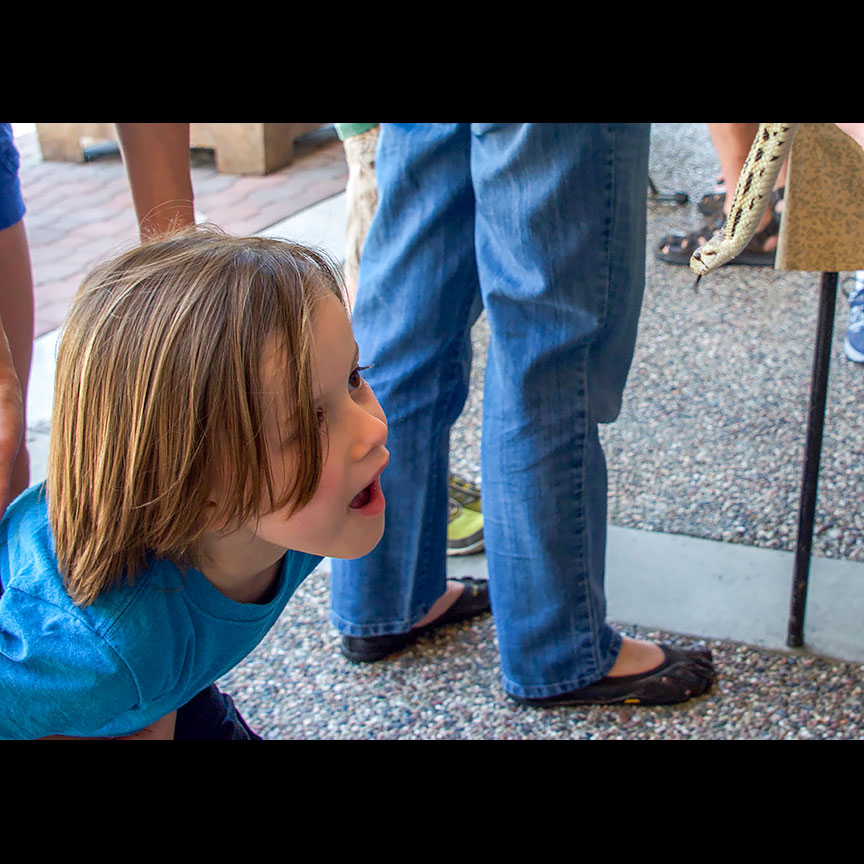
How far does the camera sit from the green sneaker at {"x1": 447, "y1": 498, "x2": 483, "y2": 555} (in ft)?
6.69

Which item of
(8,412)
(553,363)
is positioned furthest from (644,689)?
(8,412)

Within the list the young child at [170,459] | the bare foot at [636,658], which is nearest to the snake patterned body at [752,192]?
the young child at [170,459]

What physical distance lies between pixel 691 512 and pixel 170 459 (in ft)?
4.74

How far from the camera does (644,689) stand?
1580 mm

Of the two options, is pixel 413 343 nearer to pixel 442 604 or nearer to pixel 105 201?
pixel 442 604

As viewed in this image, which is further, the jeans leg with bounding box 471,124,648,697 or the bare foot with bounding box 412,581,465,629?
the bare foot with bounding box 412,581,465,629

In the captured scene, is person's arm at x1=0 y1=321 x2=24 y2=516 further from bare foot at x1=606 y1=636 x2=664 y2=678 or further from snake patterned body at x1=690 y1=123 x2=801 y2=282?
bare foot at x1=606 y1=636 x2=664 y2=678

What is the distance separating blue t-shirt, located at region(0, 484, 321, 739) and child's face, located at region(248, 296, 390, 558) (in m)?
0.12

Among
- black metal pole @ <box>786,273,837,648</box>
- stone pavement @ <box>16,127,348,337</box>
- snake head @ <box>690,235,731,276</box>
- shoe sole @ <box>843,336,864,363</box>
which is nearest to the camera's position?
snake head @ <box>690,235,731,276</box>

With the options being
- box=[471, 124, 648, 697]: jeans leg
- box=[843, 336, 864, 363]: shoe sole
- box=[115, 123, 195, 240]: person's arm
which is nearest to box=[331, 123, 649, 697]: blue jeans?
box=[471, 124, 648, 697]: jeans leg

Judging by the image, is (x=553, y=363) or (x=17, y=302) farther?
(x=17, y=302)

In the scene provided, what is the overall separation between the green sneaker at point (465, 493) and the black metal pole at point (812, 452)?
67 cm
